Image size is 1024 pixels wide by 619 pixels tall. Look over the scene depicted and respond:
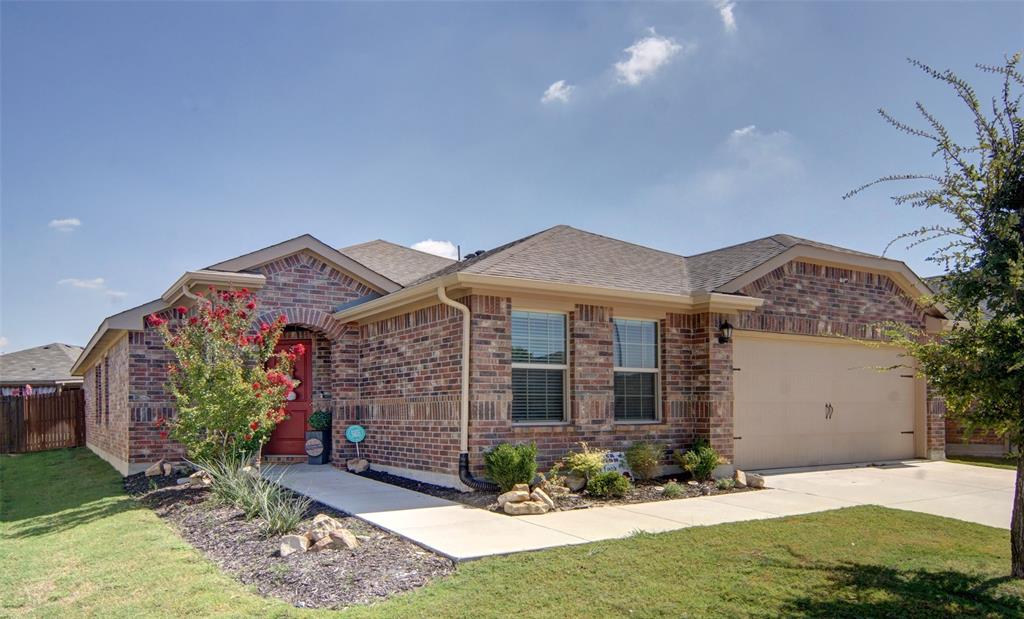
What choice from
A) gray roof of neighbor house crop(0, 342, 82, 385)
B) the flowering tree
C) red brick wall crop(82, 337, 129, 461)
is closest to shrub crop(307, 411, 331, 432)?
the flowering tree

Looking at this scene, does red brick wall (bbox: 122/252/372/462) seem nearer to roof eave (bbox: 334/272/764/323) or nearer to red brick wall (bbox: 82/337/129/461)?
red brick wall (bbox: 82/337/129/461)

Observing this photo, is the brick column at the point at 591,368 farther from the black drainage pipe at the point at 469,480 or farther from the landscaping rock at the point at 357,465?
the landscaping rock at the point at 357,465

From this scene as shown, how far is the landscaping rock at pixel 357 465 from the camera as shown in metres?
12.0

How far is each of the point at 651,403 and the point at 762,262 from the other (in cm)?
326

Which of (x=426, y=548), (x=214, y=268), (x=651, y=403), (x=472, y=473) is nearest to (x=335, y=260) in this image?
(x=214, y=268)

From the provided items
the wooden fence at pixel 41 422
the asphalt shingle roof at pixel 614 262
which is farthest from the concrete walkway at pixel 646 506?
the wooden fence at pixel 41 422

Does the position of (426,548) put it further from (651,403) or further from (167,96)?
(167,96)

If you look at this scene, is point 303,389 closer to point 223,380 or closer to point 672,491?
point 223,380

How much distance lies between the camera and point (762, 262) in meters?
11.9

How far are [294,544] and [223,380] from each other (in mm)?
3855

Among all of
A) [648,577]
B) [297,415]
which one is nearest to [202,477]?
[297,415]

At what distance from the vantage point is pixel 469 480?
9195 mm

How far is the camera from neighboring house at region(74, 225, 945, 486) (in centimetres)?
976

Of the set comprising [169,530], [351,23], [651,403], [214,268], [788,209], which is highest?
[351,23]
